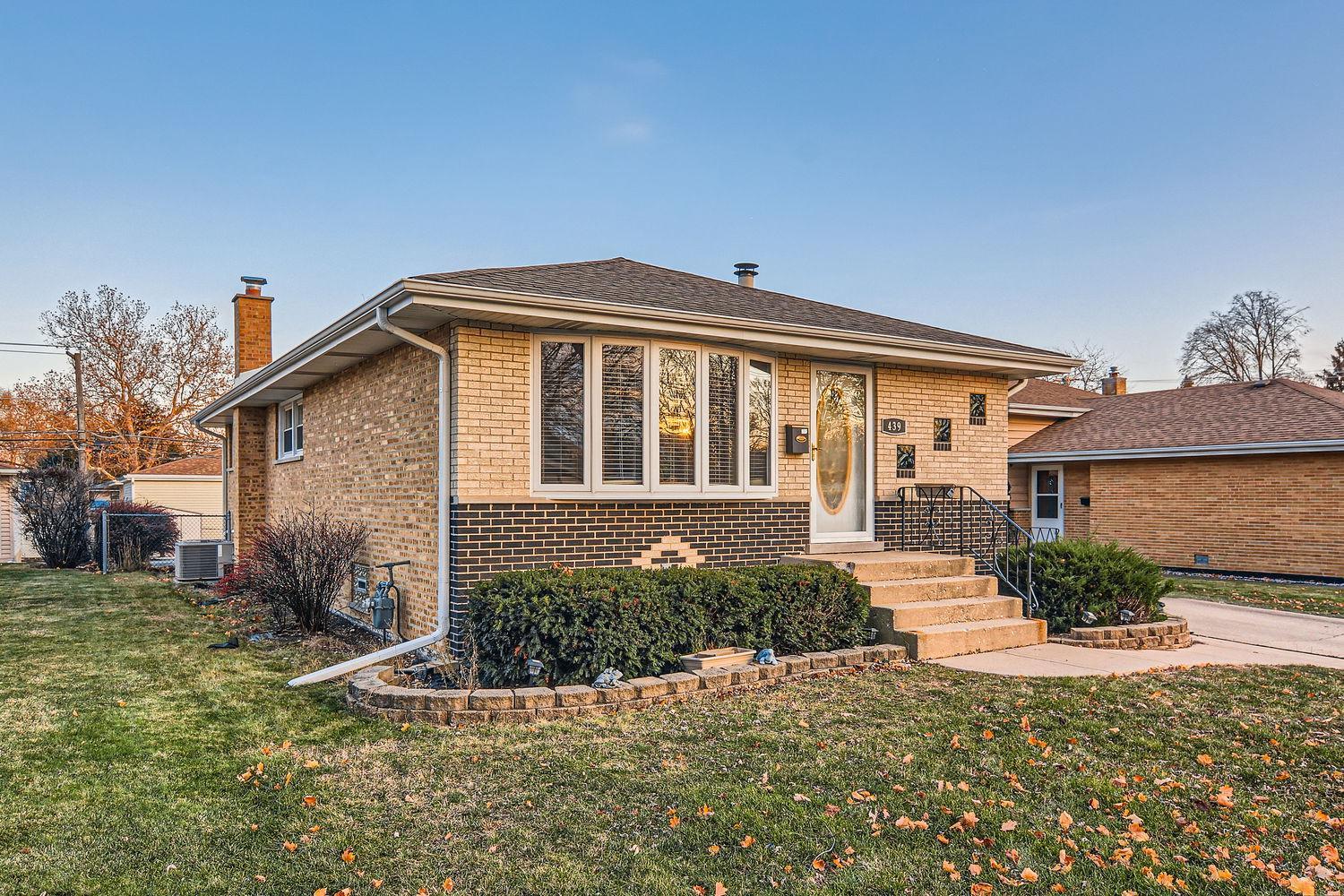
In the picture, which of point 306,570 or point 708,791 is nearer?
point 708,791

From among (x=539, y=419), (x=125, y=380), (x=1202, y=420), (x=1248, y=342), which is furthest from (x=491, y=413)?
(x=1248, y=342)

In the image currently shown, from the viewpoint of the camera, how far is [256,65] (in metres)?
14.0

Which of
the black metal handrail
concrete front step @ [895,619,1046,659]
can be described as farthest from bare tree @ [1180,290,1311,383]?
concrete front step @ [895,619,1046,659]

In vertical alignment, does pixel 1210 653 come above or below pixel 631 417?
below

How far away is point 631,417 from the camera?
305 inches

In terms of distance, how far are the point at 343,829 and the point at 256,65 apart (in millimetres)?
14328

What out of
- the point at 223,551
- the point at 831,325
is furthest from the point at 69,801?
the point at 223,551

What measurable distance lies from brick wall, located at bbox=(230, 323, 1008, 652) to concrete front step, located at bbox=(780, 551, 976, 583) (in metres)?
0.52

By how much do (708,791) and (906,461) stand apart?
653cm

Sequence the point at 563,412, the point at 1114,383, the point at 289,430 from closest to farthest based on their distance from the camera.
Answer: the point at 563,412 < the point at 289,430 < the point at 1114,383

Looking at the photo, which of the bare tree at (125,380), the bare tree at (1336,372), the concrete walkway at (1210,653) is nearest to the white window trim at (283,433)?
the concrete walkway at (1210,653)

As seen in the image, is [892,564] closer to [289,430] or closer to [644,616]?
[644,616]

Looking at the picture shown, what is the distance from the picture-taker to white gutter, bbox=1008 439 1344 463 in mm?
14547

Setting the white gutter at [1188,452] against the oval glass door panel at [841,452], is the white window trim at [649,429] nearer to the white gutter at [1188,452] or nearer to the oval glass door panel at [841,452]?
the oval glass door panel at [841,452]
